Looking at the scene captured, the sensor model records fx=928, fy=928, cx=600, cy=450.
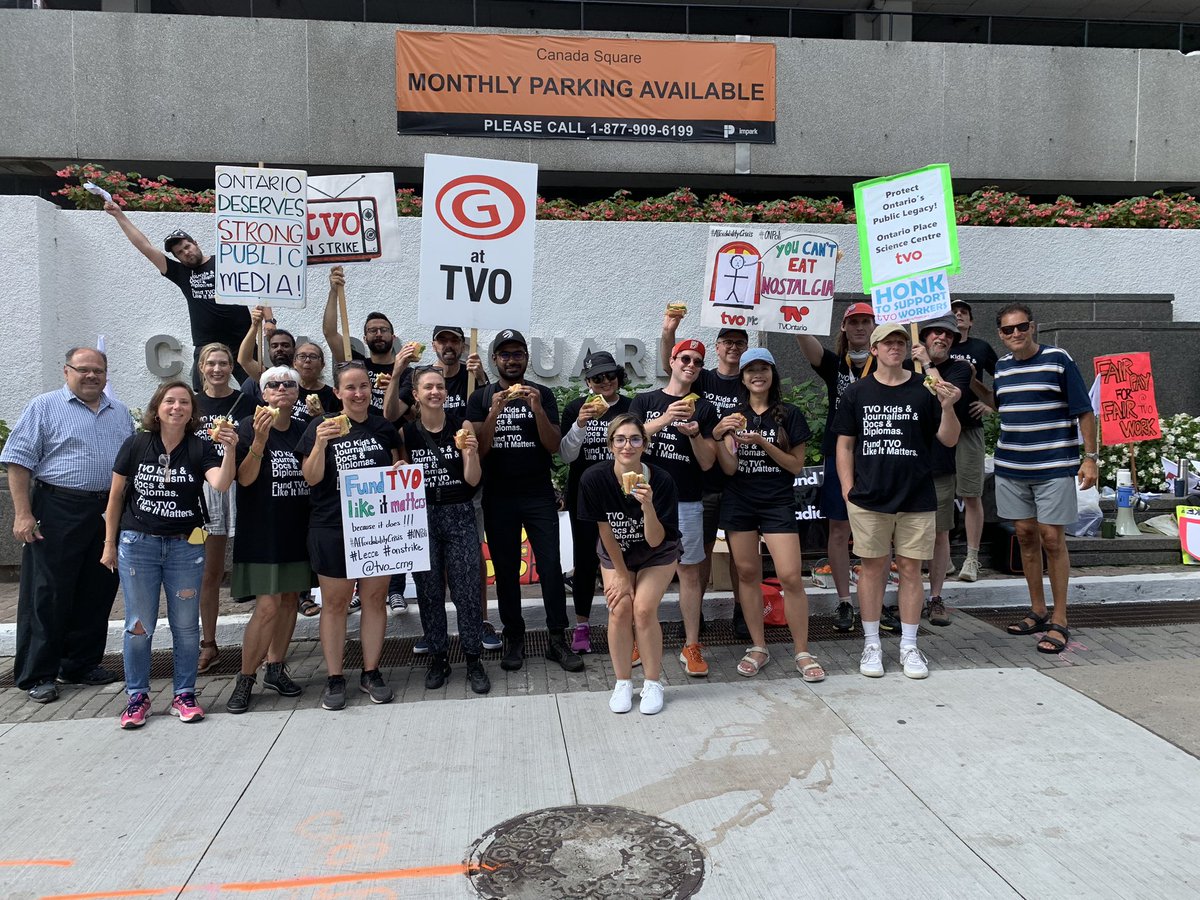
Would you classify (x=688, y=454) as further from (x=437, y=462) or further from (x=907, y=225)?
(x=907, y=225)

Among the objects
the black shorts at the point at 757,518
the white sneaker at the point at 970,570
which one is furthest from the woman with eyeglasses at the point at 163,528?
the white sneaker at the point at 970,570

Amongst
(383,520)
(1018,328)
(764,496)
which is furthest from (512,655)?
(1018,328)

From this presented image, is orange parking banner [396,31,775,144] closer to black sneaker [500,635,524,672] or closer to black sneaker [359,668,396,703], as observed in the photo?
black sneaker [500,635,524,672]

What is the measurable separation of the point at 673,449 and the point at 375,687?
217 cm

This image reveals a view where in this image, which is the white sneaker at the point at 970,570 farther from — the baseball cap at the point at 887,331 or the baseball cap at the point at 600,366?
the baseball cap at the point at 600,366

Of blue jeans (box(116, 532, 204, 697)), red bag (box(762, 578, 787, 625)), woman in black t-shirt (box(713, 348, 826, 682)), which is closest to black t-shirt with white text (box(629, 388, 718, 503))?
woman in black t-shirt (box(713, 348, 826, 682))

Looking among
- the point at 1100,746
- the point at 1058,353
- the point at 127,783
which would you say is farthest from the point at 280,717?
the point at 1058,353

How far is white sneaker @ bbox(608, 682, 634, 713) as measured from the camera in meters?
4.91

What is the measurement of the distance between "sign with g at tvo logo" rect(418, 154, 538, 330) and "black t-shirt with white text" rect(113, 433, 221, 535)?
1.63 metres

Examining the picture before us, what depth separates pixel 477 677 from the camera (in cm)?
537

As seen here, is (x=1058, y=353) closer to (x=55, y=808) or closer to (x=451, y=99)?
(x=55, y=808)

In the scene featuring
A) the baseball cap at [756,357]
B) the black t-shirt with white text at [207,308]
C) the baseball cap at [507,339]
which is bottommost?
the baseball cap at [756,357]

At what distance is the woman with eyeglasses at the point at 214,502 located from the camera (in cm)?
561

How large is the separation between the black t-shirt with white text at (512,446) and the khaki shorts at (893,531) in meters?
1.91
